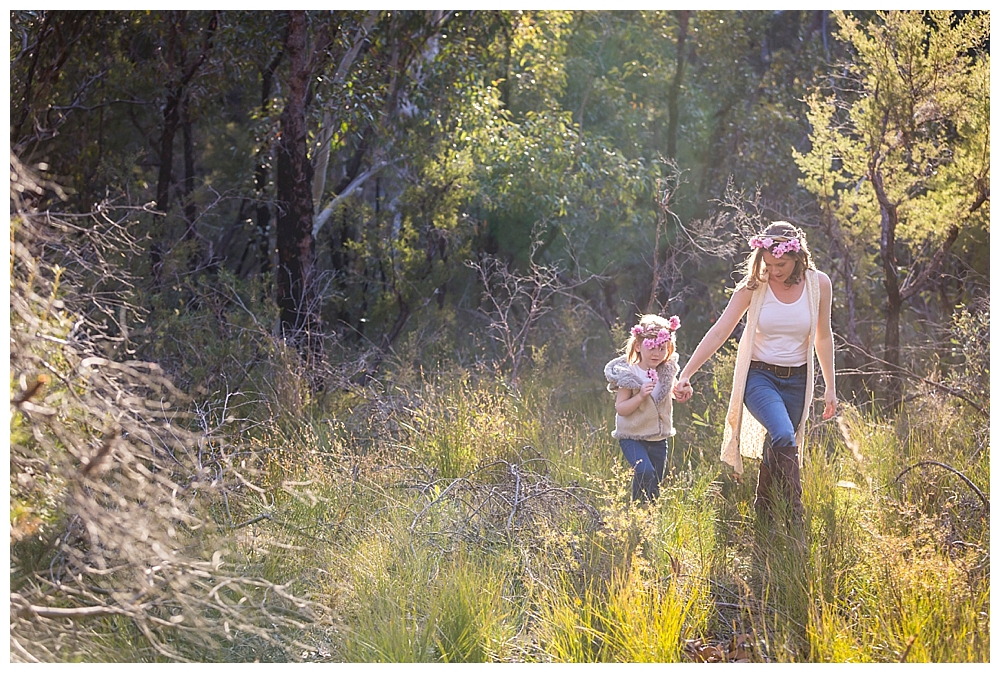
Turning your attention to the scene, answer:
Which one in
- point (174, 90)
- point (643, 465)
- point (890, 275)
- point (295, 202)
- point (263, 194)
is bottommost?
point (643, 465)

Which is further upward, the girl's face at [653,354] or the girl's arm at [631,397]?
the girl's face at [653,354]

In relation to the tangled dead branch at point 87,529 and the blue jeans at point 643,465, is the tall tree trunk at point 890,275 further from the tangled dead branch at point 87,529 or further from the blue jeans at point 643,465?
the tangled dead branch at point 87,529

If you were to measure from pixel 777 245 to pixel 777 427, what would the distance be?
0.86m

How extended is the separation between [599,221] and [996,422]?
6.37 meters

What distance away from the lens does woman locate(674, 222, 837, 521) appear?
4230 millimetres

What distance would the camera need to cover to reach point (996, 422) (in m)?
4.42

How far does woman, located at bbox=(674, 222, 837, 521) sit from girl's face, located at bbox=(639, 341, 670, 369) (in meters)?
0.21

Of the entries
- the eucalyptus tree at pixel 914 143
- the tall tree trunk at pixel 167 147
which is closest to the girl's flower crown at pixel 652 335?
the eucalyptus tree at pixel 914 143

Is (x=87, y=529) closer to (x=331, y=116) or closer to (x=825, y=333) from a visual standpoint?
(x=825, y=333)

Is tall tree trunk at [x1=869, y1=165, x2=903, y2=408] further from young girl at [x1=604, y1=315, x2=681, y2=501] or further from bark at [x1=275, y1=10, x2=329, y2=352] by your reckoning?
bark at [x1=275, y1=10, x2=329, y2=352]

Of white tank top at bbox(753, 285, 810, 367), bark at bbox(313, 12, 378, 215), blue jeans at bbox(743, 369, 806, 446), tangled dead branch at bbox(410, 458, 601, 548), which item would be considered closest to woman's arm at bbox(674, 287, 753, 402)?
white tank top at bbox(753, 285, 810, 367)

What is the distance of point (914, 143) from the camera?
21.9 ft

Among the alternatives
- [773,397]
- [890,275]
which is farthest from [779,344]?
[890,275]

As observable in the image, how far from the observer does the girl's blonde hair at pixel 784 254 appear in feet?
13.9
